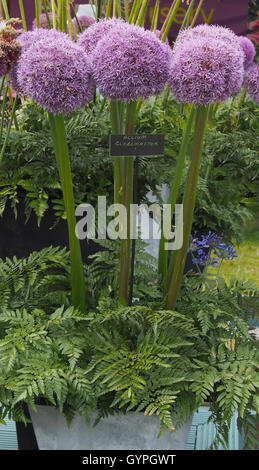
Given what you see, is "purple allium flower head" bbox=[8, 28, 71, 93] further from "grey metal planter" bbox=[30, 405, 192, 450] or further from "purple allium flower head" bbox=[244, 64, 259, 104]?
"grey metal planter" bbox=[30, 405, 192, 450]

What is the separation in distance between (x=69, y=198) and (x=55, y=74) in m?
0.28

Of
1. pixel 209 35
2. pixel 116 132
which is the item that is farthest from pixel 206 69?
pixel 116 132

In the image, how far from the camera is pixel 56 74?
2.82ft

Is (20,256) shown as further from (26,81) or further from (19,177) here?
(26,81)

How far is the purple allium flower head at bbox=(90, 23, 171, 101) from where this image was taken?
0.86 meters

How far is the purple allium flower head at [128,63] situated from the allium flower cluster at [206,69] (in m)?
0.04

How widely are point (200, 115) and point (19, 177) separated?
0.81 meters

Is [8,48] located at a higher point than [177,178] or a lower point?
higher

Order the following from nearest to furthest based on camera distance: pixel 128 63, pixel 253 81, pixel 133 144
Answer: pixel 128 63
pixel 133 144
pixel 253 81

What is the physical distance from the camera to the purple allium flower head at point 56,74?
864 millimetres

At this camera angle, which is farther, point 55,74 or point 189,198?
point 189,198

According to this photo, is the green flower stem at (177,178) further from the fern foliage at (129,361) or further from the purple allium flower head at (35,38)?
the purple allium flower head at (35,38)

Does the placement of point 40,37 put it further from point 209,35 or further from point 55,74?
point 209,35

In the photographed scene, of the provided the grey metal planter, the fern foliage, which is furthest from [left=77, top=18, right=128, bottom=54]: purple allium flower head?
the grey metal planter
